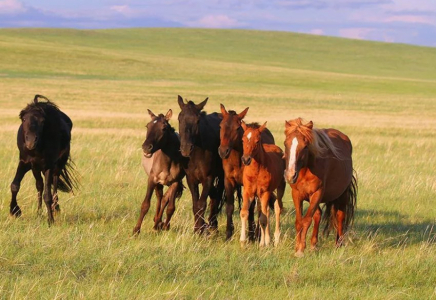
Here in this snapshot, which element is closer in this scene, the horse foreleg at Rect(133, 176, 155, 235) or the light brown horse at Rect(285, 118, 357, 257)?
the light brown horse at Rect(285, 118, 357, 257)

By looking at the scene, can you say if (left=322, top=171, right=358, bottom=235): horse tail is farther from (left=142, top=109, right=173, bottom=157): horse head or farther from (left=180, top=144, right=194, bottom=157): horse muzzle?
(left=142, top=109, right=173, bottom=157): horse head

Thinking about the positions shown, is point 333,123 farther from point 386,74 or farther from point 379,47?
A: point 379,47

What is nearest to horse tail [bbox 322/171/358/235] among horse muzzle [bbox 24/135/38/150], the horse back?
the horse back

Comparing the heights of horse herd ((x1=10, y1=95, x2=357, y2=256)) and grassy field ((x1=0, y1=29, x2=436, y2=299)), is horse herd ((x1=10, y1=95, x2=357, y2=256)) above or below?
above

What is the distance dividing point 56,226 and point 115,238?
915 millimetres

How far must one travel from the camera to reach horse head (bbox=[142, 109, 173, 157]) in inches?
316

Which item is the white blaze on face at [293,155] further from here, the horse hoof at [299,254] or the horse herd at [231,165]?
the horse hoof at [299,254]

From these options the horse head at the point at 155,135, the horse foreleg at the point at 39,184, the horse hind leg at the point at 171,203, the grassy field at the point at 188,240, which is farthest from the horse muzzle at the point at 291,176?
the horse foreleg at the point at 39,184

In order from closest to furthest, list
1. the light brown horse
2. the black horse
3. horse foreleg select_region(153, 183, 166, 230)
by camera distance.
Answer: the light brown horse < horse foreleg select_region(153, 183, 166, 230) < the black horse

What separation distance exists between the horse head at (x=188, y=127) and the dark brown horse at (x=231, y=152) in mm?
336

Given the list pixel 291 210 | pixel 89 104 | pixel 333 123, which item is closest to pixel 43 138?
pixel 291 210

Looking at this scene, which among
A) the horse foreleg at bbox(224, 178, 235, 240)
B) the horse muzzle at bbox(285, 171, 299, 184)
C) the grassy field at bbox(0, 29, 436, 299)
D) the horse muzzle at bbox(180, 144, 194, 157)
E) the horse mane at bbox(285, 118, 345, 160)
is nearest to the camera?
the grassy field at bbox(0, 29, 436, 299)

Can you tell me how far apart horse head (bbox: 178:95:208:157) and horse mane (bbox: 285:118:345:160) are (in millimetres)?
1252

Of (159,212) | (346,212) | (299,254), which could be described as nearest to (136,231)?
(159,212)
